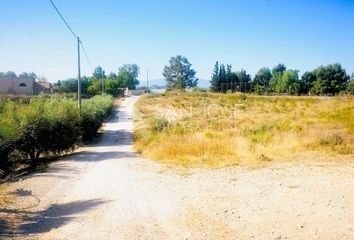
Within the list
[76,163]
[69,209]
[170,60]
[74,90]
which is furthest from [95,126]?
[170,60]

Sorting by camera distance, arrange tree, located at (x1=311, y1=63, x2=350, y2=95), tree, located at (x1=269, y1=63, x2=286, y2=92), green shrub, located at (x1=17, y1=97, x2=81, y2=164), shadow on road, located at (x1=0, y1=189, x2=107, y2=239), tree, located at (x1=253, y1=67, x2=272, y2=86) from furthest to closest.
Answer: tree, located at (x1=253, y1=67, x2=272, y2=86), tree, located at (x1=269, y1=63, x2=286, y2=92), tree, located at (x1=311, y1=63, x2=350, y2=95), green shrub, located at (x1=17, y1=97, x2=81, y2=164), shadow on road, located at (x1=0, y1=189, x2=107, y2=239)

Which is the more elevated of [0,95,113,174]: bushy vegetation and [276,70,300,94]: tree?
[276,70,300,94]: tree

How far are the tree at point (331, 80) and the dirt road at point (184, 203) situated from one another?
69.6 metres

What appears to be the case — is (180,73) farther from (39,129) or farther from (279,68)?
(39,129)

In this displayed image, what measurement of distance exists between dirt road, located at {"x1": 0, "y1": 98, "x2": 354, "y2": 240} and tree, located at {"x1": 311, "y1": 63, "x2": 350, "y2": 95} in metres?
69.6

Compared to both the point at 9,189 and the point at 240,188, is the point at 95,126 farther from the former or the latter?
the point at 240,188

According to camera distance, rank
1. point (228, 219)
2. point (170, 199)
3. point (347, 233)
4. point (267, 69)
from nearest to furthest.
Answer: point (347, 233)
point (228, 219)
point (170, 199)
point (267, 69)

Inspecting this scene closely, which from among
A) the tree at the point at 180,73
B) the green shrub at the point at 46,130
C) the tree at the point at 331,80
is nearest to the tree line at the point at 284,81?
the tree at the point at 331,80

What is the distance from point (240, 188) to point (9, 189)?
21.8ft

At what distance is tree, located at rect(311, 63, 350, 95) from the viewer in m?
73.4

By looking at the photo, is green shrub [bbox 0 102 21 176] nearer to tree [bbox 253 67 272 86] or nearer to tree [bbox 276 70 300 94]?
tree [bbox 276 70 300 94]

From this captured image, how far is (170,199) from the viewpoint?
7.94 metres

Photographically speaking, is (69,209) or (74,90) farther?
(74,90)

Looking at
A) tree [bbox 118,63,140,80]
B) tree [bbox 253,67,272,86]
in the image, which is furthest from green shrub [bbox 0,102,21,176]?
tree [bbox 118,63,140,80]
